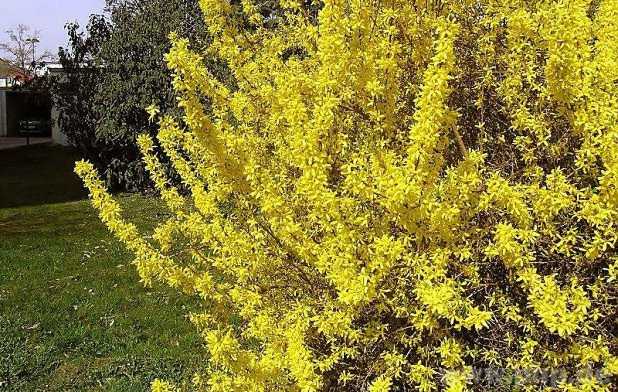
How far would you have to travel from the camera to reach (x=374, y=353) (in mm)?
2502

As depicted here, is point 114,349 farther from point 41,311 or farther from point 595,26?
point 595,26

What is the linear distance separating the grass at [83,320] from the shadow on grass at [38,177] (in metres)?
4.22

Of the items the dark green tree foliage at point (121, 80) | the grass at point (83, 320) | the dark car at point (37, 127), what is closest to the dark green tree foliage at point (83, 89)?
the dark green tree foliage at point (121, 80)

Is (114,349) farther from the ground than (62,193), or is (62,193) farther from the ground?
(114,349)

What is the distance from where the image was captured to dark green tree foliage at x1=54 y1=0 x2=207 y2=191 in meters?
13.2

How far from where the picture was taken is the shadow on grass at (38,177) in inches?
584

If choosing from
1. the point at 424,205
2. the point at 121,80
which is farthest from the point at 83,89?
the point at 424,205

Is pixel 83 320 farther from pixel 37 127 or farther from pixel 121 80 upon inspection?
pixel 37 127

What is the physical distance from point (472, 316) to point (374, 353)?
0.58 metres

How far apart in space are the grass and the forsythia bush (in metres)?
2.51

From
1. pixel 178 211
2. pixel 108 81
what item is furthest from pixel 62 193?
pixel 178 211

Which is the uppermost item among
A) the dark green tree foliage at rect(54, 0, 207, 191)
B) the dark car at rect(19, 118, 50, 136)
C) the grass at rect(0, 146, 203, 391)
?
the dark green tree foliage at rect(54, 0, 207, 191)

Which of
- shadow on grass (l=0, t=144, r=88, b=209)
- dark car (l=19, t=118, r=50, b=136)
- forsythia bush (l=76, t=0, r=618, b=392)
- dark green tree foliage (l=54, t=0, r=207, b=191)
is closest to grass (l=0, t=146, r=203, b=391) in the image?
forsythia bush (l=76, t=0, r=618, b=392)

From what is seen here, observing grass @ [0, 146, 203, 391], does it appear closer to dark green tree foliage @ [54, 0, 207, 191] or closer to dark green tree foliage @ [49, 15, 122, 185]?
dark green tree foliage @ [54, 0, 207, 191]
